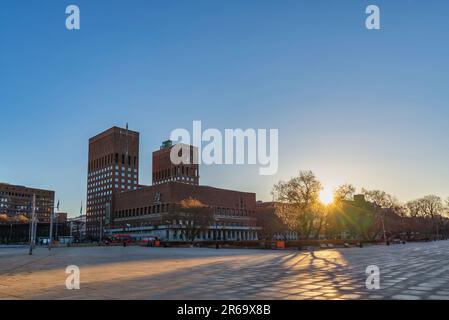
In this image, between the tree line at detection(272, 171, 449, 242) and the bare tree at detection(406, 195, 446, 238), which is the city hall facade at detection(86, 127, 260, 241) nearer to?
the tree line at detection(272, 171, 449, 242)

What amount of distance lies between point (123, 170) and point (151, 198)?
1613 inches

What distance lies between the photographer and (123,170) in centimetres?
18225

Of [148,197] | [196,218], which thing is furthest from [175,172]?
[196,218]

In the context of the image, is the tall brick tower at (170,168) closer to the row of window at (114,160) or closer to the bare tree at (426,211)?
the row of window at (114,160)

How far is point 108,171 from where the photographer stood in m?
180

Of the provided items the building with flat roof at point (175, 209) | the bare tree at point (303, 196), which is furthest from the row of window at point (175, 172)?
the bare tree at point (303, 196)

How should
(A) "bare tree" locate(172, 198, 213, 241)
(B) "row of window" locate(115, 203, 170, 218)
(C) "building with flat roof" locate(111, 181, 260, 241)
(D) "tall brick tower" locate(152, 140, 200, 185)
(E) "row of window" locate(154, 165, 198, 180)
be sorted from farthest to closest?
(D) "tall brick tower" locate(152, 140, 200, 185), (E) "row of window" locate(154, 165, 198, 180), (B) "row of window" locate(115, 203, 170, 218), (C) "building with flat roof" locate(111, 181, 260, 241), (A) "bare tree" locate(172, 198, 213, 241)

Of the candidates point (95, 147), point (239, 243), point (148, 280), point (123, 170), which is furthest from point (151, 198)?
point (148, 280)

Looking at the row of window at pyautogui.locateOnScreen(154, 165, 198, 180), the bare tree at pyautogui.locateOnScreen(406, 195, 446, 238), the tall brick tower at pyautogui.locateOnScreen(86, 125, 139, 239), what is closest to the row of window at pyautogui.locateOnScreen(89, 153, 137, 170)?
the tall brick tower at pyautogui.locateOnScreen(86, 125, 139, 239)

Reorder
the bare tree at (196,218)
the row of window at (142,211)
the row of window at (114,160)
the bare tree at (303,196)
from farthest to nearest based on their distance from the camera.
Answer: the row of window at (114,160) < the row of window at (142,211) < the bare tree at (196,218) < the bare tree at (303,196)

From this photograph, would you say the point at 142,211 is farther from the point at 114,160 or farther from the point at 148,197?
the point at 114,160

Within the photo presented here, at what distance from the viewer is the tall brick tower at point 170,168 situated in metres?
183

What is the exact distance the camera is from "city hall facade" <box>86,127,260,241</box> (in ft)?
459
